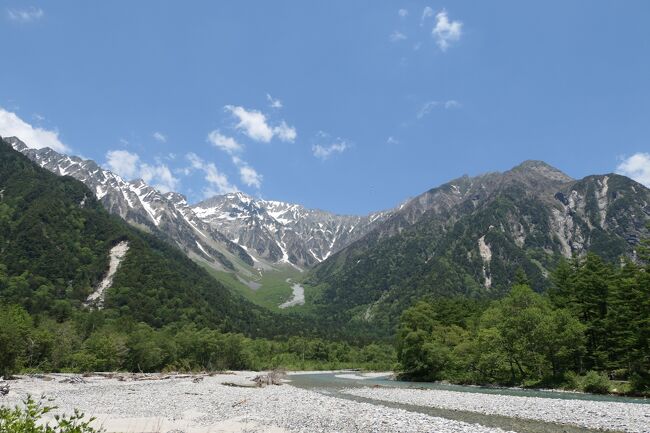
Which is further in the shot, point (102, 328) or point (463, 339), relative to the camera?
point (102, 328)

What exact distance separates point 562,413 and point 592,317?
42881 mm

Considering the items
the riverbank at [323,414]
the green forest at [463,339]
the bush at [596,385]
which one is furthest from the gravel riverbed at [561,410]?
the green forest at [463,339]

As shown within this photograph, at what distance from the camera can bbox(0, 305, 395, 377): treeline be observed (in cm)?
7626

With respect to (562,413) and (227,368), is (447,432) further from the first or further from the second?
(227,368)

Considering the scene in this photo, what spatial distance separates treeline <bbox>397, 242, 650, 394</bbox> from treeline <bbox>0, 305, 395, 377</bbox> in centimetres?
5922

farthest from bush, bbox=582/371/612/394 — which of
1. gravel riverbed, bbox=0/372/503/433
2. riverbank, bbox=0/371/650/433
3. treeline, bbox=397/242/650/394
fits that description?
gravel riverbed, bbox=0/372/503/433

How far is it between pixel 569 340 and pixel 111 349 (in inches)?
3465

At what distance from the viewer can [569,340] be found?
206 feet

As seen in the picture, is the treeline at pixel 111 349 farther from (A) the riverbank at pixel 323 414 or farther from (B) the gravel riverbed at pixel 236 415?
(B) the gravel riverbed at pixel 236 415

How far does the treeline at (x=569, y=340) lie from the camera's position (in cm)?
5753

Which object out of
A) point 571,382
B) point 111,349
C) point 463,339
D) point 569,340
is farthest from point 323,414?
point 111,349

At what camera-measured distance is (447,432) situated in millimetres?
26172

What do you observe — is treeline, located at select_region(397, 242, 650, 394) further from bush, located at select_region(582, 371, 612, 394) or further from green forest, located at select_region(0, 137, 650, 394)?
green forest, located at select_region(0, 137, 650, 394)

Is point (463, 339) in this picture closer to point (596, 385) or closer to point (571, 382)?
point (571, 382)
